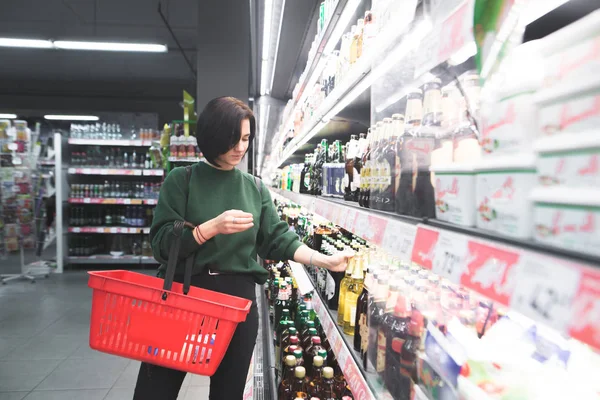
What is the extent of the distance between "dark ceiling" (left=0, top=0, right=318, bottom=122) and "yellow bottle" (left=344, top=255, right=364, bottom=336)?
317 centimetres

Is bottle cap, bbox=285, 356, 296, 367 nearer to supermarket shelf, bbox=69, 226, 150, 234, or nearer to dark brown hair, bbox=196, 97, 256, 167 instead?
dark brown hair, bbox=196, 97, 256, 167

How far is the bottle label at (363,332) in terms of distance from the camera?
142 cm

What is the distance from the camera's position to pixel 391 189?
3.63 feet

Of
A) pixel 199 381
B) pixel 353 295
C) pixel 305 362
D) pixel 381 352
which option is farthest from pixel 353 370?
pixel 199 381

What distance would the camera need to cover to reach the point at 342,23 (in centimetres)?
193

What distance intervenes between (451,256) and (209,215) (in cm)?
114

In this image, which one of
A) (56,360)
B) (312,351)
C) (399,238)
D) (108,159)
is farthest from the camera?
(108,159)

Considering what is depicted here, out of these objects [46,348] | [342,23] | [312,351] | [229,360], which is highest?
[342,23]

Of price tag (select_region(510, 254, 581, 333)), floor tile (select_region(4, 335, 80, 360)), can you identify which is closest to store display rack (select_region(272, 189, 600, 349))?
price tag (select_region(510, 254, 581, 333))

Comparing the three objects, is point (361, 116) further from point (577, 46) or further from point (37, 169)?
point (37, 169)

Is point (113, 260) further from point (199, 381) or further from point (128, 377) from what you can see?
point (199, 381)

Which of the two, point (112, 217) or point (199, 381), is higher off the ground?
point (112, 217)

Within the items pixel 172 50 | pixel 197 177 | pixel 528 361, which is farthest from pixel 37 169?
pixel 528 361

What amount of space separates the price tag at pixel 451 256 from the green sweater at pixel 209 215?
3.32 feet
